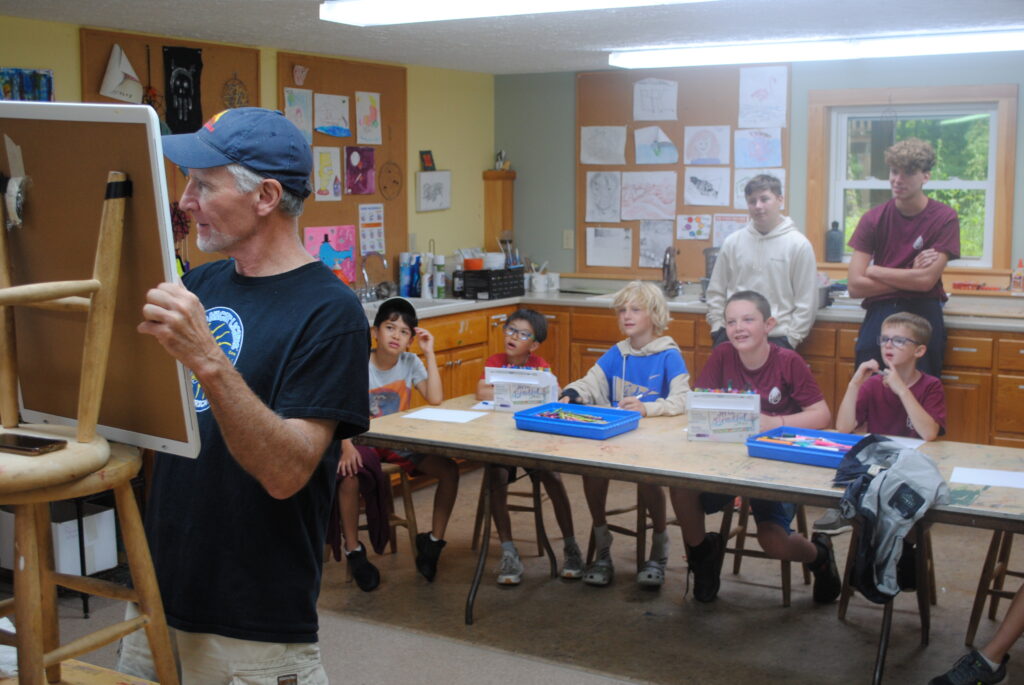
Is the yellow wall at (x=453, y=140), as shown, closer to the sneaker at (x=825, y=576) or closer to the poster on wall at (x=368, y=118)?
the poster on wall at (x=368, y=118)

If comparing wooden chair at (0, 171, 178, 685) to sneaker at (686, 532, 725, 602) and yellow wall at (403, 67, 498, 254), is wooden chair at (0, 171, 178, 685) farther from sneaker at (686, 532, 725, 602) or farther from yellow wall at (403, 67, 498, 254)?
yellow wall at (403, 67, 498, 254)

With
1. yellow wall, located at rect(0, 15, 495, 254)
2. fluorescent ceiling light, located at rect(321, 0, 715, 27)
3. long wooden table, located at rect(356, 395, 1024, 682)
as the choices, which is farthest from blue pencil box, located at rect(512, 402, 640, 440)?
yellow wall, located at rect(0, 15, 495, 254)

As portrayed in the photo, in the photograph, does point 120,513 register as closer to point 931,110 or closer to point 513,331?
point 513,331

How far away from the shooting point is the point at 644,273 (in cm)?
673

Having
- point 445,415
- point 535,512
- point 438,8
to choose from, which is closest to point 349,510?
point 445,415

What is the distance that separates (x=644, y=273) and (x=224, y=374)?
551 cm

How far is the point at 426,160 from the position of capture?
661 cm

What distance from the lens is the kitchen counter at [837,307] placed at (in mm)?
5246

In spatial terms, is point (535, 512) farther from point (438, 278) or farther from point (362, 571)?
point (438, 278)

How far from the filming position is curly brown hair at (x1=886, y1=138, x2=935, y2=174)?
4758 mm

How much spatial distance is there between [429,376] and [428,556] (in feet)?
2.47

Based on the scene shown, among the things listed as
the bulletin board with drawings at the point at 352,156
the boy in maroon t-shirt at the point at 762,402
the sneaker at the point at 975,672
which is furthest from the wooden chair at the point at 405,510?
the sneaker at the point at 975,672

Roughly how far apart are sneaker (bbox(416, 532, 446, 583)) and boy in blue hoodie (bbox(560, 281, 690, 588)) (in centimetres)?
60

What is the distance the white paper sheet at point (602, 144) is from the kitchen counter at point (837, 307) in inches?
33.2
